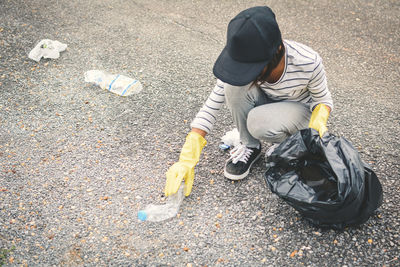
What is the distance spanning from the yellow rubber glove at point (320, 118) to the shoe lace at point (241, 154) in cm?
46

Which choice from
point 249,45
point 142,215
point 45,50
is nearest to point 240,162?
point 142,215

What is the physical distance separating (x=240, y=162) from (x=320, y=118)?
0.57 m

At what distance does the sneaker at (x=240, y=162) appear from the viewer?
2174mm

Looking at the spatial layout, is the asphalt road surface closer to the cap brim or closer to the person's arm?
the person's arm

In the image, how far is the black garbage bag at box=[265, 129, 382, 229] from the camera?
5.29 ft

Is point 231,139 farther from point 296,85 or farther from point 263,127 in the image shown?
point 296,85

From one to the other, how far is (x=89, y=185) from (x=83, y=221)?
28 cm

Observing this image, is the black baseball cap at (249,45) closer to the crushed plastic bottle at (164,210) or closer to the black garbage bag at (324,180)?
the black garbage bag at (324,180)

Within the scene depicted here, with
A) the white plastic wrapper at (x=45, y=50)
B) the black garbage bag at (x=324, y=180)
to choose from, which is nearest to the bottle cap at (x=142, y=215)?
the black garbage bag at (x=324, y=180)

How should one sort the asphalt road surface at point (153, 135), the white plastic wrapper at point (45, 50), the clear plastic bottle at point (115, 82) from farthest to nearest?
the white plastic wrapper at point (45, 50)
the clear plastic bottle at point (115, 82)
the asphalt road surface at point (153, 135)

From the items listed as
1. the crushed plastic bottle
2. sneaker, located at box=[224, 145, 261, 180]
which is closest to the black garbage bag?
sneaker, located at box=[224, 145, 261, 180]

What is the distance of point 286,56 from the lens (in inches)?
71.4

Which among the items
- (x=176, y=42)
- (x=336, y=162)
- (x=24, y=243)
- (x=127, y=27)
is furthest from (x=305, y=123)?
(x=127, y=27)

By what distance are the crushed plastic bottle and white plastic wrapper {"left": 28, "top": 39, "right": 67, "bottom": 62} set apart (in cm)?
205
